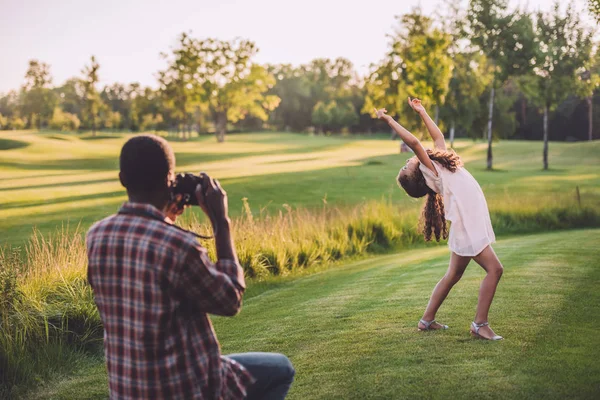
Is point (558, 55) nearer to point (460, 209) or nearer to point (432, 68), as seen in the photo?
point (432, 68)

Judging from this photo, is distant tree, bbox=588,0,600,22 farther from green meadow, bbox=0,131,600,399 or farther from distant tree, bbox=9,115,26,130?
distant tree, bbox=9,115,26,130

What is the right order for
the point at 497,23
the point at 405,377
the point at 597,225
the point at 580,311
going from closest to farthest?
the point at 405,377 < the point at 580,311 < the point at 597,225 < the point at 497,23

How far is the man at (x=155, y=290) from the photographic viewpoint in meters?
2.59

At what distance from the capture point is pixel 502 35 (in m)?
38.8

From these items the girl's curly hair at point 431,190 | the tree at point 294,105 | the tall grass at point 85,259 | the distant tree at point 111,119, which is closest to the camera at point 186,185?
the girl's curly hair at point 431,190

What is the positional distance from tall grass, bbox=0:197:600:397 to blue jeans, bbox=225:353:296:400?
3369 millimetres

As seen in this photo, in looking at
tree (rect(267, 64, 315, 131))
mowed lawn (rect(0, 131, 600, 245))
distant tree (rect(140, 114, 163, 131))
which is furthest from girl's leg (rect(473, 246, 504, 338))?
tree (rect(267, 64, 315, 131))

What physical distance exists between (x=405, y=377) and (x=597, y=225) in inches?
640

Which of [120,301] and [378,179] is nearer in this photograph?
[120,301]

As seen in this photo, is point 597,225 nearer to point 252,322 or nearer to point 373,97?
point 252,322

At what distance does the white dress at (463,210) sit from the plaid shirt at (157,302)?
117 inches

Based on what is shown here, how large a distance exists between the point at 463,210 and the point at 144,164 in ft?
10.5

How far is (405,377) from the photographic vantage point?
14.9ft

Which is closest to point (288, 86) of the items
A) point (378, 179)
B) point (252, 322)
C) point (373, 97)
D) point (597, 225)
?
point (373, 97)
